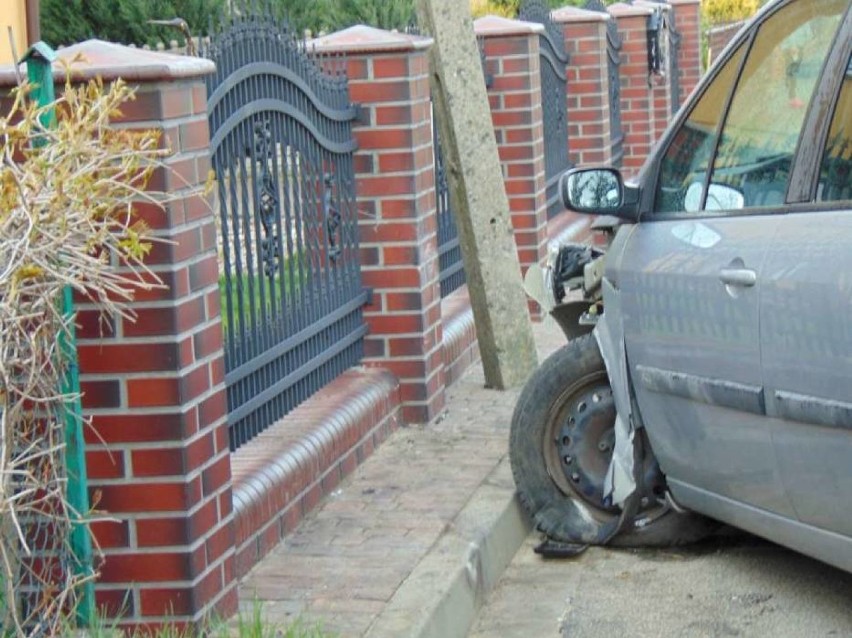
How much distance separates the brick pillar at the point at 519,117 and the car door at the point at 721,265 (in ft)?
14.0

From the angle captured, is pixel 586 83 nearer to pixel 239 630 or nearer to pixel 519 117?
pixel 519 117

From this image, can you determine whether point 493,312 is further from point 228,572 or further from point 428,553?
point 228,572

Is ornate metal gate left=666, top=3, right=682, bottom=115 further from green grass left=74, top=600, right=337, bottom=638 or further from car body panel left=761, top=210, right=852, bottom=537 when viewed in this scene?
green grass left=74, top=600, right=337, bottom=638

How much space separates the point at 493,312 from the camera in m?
8.52

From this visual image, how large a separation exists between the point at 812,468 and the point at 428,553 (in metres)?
1.30

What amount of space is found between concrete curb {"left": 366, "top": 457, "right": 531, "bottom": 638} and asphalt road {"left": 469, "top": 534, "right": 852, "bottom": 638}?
2.8 inches

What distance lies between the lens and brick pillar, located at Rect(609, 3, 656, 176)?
15195mm

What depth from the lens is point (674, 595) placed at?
19.4ft

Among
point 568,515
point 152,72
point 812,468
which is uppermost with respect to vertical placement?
point 152,72

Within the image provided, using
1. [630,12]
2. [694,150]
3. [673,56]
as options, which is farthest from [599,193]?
[673,56]

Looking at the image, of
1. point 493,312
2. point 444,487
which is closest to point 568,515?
point 444,487

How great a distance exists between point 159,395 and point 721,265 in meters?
1.71

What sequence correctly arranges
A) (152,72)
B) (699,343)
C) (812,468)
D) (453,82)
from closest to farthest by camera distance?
(152,72)
(812,468)
(699,343)
(453,82)

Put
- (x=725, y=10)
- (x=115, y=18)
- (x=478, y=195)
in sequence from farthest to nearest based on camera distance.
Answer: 1. (x=725, y=10)
2. (x=115, y=18)
3. (x=478, y=195)
